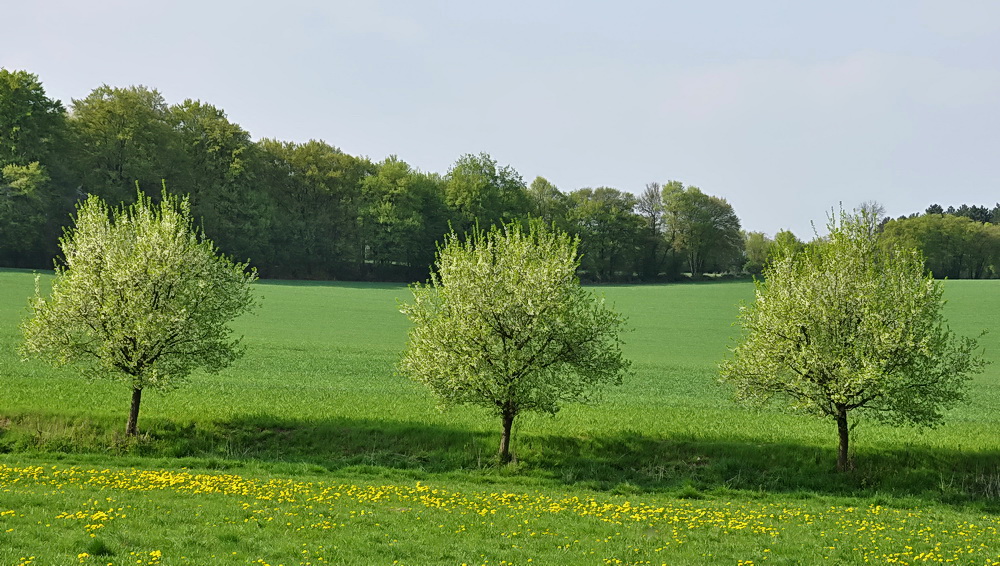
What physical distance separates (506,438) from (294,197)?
89821 millimetres

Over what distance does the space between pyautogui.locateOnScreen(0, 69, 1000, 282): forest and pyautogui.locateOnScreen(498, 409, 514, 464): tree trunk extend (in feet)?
131

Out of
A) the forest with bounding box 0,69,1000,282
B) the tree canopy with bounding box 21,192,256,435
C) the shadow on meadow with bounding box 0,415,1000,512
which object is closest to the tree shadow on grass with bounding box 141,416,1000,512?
the shadow on meadow with bounding box 0,415,1000,512

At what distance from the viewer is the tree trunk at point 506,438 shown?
25.2 meters

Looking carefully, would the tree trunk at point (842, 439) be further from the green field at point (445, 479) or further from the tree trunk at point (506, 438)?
the tree trunk at point (506, 438)

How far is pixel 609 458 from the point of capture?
25.4 m

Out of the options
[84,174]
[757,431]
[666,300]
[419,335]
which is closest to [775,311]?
[757,431]

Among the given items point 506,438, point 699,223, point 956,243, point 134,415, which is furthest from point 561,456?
point 956,243

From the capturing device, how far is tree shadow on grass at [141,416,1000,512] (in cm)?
2356

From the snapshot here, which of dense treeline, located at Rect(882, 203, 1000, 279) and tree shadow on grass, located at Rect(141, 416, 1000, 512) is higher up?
→ dense treeline, located at Rect(882, 203, 1000, 279)

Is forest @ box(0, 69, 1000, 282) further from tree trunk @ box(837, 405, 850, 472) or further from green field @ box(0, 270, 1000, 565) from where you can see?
tree trunk @ box(837, 405, 850, 472)

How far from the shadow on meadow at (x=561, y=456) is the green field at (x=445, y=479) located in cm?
8

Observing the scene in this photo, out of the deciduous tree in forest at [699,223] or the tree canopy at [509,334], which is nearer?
the tree canopy at [509,334]

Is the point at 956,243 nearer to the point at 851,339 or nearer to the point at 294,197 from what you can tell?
the point at 294,197

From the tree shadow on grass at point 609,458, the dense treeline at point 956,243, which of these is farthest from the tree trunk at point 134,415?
the dense treeline at point 956,243
